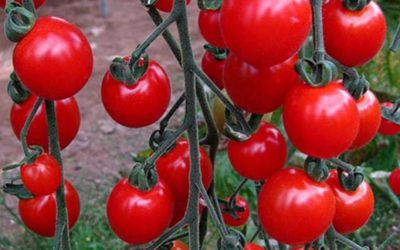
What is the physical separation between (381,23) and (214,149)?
10.2 inches

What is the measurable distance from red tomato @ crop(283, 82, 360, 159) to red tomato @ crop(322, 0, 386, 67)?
0.18ft

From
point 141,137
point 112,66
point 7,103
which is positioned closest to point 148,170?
point 112,66

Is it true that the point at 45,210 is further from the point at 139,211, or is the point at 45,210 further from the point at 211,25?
the point at 211,25

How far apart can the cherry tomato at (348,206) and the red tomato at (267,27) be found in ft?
0.67

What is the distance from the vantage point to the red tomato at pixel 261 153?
2.03 ft

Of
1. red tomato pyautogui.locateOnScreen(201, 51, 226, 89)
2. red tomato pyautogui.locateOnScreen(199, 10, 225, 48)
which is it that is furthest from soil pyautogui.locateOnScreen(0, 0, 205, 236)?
red tomato pyautogui.locateOnScreen(199, 10, 225, 48)

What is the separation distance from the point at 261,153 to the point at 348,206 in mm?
109

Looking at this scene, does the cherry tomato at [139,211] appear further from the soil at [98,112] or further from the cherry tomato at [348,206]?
the soil at [98,112]

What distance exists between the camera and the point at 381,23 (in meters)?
0.61

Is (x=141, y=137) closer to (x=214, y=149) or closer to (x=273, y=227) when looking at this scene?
(x=214, y=149)

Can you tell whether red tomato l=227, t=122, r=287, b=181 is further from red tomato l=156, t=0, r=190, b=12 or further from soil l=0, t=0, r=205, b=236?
soil l=0, t=0, r=205, b=236

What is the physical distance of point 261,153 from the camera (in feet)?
2.02

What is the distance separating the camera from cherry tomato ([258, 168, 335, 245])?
1.92ft

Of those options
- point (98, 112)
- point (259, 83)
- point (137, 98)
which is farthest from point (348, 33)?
point (98, 112)
